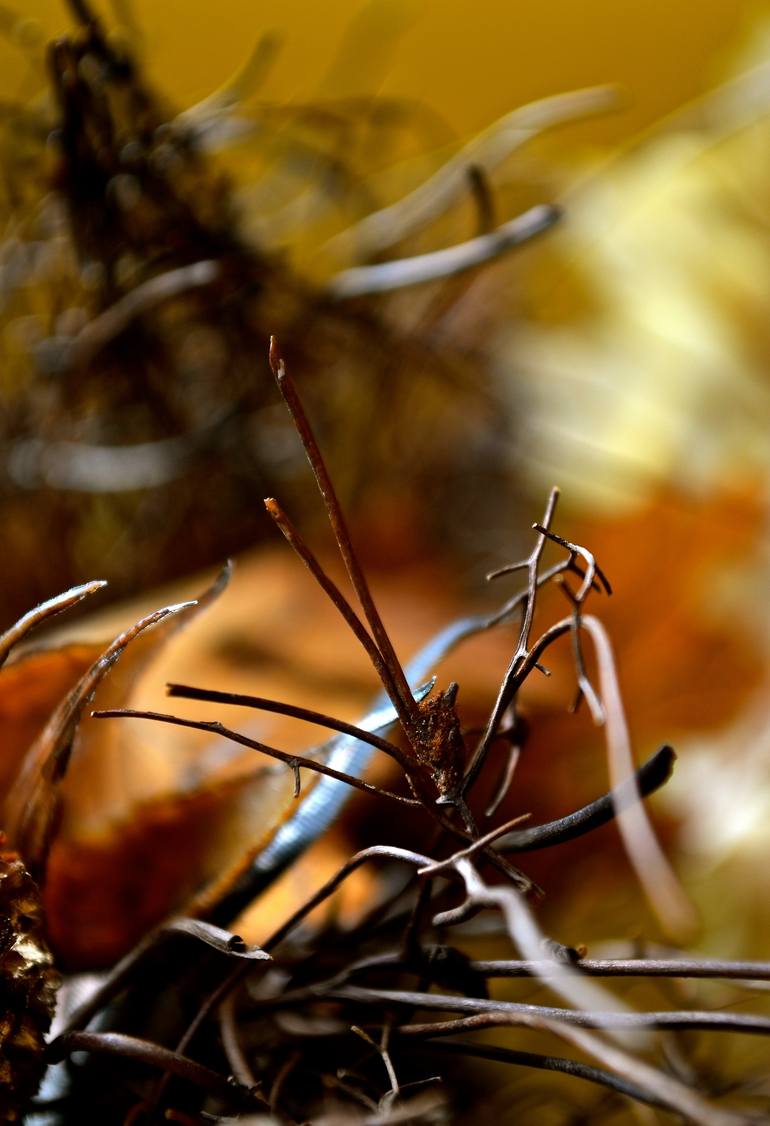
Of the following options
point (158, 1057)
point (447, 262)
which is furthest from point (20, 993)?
point (447, 262)

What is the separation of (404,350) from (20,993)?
8.3 inches

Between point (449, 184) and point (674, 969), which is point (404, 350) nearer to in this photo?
point (449, 184)

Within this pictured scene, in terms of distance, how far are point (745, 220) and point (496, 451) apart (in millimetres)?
134

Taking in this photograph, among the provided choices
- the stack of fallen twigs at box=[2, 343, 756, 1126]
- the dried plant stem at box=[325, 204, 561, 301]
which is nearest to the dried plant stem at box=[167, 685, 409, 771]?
the stack of fallen twigs at box=[2, 343, 756, 1126]

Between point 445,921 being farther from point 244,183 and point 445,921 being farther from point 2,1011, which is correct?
point 244,183

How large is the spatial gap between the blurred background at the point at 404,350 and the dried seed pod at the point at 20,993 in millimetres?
128

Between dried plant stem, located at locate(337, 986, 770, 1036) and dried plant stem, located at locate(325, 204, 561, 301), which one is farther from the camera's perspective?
dried plant stem, located at locate(325, 204, 561, 301)

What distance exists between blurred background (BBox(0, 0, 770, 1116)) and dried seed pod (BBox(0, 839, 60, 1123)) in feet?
0.42

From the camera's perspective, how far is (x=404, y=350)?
296 mm

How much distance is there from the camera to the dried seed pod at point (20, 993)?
12cm

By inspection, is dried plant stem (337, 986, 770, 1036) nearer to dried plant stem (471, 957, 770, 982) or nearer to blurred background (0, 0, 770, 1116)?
dried plant stem (471, 957, 770, 982)

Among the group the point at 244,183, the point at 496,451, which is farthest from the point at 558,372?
the point at 244,183

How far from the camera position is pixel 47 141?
0.72 feet

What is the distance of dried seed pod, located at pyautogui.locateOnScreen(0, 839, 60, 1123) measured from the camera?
0.39 ft
